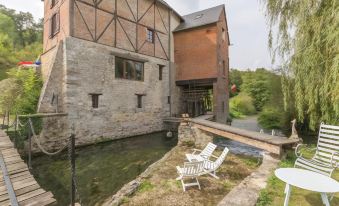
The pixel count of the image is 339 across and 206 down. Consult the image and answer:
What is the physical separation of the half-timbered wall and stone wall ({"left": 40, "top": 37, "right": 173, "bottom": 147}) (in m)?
0.63

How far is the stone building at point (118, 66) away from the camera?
10.4 meters

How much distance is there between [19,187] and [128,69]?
10.4m

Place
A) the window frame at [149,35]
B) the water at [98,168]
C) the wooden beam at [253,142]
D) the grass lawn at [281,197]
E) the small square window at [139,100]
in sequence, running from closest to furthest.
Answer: the grass lawn at [281,197]
the wooden beam at [253,142]
the water at [98,168]
the small square window at [139,100]
the window frame at [149,35]

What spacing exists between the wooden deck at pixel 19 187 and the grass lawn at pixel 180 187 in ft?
5.67

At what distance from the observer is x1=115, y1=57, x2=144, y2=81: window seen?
13.0 meters

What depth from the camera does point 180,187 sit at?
489cm

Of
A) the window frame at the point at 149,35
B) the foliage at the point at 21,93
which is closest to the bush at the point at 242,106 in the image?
the window frame at the point at 149,35

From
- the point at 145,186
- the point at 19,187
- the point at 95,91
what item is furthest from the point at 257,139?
the point at 95,91

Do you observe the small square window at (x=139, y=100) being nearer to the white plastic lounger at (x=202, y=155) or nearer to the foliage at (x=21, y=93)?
the foliage at (x=21, y=93)

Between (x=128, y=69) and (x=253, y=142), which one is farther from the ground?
(x=128, y=69)

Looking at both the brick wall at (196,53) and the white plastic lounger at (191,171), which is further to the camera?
the brick wall at (196,53)

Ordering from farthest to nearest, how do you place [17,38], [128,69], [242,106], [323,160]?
[242,106] < [17,38] < [128,69] < [323,160]

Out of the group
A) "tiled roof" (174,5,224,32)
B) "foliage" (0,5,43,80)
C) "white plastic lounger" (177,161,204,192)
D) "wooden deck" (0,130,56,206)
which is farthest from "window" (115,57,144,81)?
"foliage" (0,5,43,80)

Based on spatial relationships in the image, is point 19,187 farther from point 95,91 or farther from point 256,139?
point 95,91
